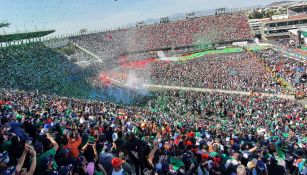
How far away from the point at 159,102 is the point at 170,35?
170ft

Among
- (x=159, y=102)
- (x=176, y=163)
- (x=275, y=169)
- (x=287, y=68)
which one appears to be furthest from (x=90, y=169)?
(x=287, y=68)

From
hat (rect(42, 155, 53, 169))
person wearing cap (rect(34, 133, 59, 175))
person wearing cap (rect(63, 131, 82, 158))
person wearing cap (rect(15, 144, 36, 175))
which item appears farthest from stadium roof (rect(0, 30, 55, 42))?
hat (rect(42, 155, 53, 169))

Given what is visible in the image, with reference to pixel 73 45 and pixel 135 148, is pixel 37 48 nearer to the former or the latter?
pixel 73 45

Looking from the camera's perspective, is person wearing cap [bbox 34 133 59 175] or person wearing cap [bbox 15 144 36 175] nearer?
person wearing cap [bbox 15 144 36 175]

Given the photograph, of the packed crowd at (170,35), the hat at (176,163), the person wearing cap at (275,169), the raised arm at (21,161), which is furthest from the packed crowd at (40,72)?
the raised arm at (21,161)

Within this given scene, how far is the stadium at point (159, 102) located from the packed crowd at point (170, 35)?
0.88 feet

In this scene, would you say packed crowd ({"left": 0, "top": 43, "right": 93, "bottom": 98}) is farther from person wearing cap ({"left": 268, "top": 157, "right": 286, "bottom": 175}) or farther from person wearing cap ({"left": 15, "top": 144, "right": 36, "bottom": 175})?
person wearing cap ({"left": 15, "top": 144, "right": 36, "bottom": 175})

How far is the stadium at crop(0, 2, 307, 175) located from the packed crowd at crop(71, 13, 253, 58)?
0.27 meters

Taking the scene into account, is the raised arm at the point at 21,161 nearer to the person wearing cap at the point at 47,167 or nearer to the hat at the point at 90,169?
the person wearing cap at the point at 47,167

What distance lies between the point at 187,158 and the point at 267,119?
18.0 metres

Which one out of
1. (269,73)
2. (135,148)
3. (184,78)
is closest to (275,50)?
(269,73)

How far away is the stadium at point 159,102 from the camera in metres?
7.30

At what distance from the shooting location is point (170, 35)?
276ft

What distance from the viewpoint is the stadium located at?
287 inches
